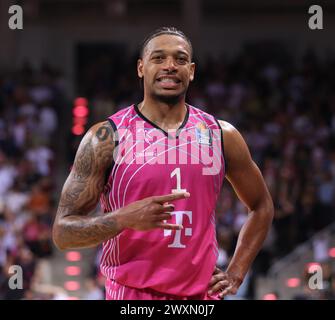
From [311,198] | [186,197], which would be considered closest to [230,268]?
[186,197]

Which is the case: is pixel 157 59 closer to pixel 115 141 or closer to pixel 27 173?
pixel 115 141

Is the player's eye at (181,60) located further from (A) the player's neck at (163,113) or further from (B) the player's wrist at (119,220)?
(B) the player's wrist at (119,220)

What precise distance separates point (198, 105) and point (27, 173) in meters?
3.46

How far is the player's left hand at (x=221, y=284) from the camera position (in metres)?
4.31

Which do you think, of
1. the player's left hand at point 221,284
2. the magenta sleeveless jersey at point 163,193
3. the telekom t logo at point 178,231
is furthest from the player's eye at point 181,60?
the player's left hand at point 221,284

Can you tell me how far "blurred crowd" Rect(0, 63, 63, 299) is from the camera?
11000mm

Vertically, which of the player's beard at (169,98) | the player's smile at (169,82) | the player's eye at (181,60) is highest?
the player's eye at (181,60)

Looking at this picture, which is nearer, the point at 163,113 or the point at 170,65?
the point at 170,65

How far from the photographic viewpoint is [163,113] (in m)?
4.45

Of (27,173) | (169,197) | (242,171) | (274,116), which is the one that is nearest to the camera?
(169,197)

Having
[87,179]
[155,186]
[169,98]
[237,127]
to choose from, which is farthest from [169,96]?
[237,127]

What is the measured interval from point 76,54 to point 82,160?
580 inches

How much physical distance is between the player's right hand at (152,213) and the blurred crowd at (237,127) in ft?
21.4

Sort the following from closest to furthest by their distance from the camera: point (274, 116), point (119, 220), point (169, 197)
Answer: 1. point (169, 197)
2. point (119, 220)
3. point (274, 116)
